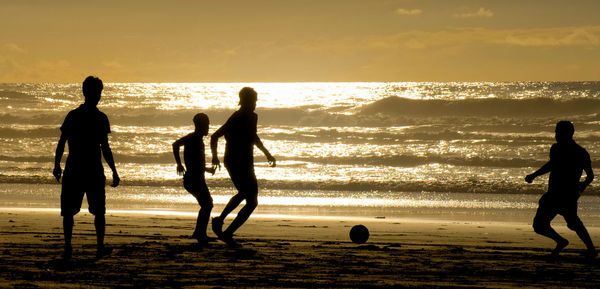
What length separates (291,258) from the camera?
7.65 meters

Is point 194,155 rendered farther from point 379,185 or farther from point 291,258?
point 379,185

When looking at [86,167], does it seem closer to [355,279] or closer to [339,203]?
[355,279]

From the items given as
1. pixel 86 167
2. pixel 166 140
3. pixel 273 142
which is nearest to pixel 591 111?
pixel 273 142

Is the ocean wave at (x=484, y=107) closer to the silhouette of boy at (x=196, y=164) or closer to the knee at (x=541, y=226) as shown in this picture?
the silhouette of boy at (x=196, y=164)

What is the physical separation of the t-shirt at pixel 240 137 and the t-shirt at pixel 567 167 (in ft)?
9.80

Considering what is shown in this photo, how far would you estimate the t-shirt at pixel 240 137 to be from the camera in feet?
28.8

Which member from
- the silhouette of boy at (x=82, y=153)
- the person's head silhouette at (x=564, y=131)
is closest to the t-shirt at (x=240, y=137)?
the silhouette of boy at (x=82, y=153)

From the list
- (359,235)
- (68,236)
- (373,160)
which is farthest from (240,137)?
(373,160)

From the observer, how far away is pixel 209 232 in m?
10.9

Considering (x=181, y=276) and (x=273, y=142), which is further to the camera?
(x=273, y=142)

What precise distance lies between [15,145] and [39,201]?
23410 millimetres

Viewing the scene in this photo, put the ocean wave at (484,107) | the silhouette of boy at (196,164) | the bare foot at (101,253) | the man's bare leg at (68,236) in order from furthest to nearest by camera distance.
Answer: the ocean wave at (484,107) < the silhouette of boy at (196,164) < the bare foot at (101,253) < the man's bare leg at (68,236)

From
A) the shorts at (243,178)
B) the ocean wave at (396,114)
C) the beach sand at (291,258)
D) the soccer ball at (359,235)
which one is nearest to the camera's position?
the beach sand at (291,258)

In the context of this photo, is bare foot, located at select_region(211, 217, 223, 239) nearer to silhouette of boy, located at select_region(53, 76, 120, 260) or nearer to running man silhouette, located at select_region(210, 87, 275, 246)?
running man silhouette, located at select_region(210, 87, 275, 246)
